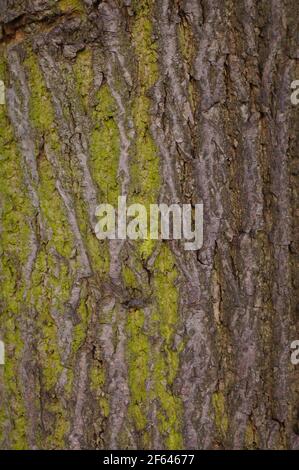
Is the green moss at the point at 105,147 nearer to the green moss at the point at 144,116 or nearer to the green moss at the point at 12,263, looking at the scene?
the green moss at the point at 144,116

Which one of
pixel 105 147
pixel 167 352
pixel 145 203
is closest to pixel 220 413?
pixel 167 352

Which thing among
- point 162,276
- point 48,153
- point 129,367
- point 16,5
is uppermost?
point 16,5

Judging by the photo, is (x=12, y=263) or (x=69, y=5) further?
(x=12, y=263)

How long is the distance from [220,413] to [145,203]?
683mm

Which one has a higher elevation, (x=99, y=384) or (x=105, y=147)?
(x=105, y=147)

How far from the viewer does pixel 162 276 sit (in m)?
1.52

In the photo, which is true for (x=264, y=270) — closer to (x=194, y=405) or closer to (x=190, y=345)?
(x=190, y=345)

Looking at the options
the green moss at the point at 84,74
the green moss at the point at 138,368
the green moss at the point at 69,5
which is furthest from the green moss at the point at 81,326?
the green moss at the point at 69,5

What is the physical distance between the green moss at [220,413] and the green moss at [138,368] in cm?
21

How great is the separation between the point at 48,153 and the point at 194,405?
865 millimetres

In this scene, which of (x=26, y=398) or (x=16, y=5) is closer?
(x=16, y=5)

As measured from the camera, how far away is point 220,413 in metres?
1.58

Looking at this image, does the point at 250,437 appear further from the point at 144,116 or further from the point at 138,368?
the point at 144,116

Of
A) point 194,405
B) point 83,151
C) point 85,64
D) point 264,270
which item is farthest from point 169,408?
point 85,64
